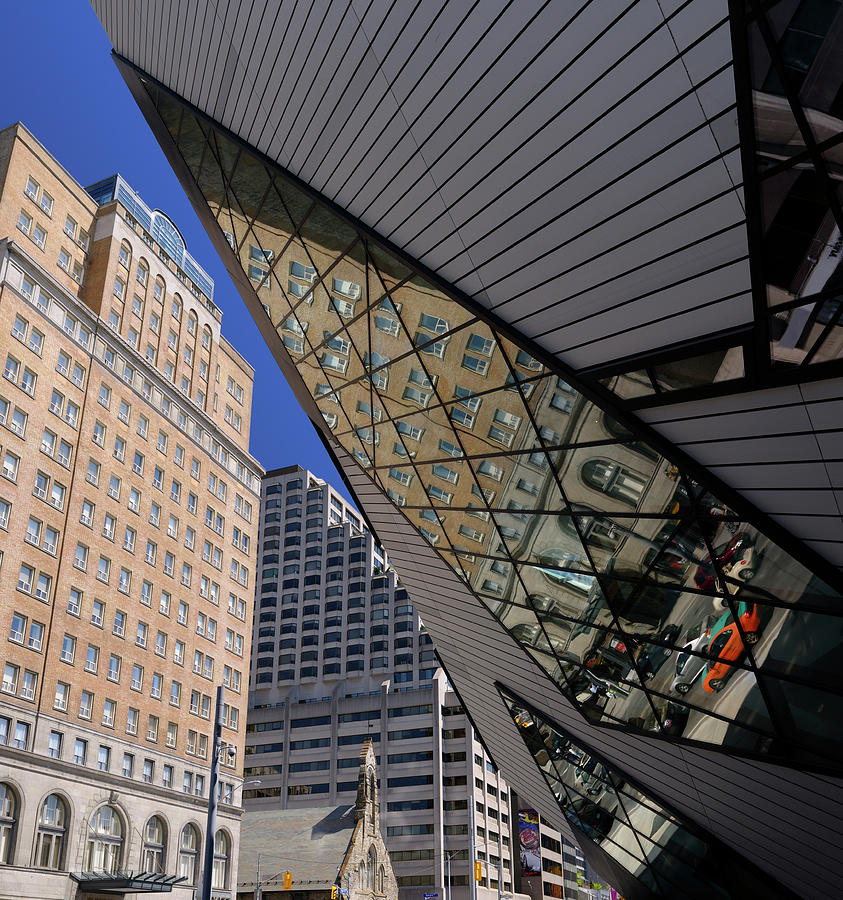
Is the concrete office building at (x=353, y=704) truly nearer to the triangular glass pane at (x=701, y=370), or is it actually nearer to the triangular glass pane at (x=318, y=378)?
the triangular glass pane at (x=318, y=378)

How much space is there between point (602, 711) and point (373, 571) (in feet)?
419

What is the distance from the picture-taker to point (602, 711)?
704 inches

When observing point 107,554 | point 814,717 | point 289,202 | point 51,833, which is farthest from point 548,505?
point 107,554

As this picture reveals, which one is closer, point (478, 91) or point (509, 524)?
point (478, 91)

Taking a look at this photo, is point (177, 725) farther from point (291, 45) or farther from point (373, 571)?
point (373, 571)

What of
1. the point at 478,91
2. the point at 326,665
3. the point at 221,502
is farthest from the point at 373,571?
the point at 478,91

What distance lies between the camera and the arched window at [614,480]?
1092 cm

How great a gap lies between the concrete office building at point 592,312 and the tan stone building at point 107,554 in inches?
1379

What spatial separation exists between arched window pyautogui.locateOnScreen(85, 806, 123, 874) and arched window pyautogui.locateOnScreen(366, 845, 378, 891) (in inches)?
1335

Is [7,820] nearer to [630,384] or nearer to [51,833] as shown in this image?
[51,833]

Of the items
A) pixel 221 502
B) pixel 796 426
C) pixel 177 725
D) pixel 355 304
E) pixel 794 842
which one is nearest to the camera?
pixel 796 426

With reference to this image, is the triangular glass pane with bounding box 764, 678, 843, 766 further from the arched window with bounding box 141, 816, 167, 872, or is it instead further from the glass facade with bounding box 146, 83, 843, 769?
the arched window with bounding box 141, 816, 167, 872

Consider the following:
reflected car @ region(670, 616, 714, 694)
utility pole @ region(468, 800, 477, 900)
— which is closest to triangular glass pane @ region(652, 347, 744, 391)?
reflected car @ region(670, 616, 714, 694)

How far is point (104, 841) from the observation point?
161ft
